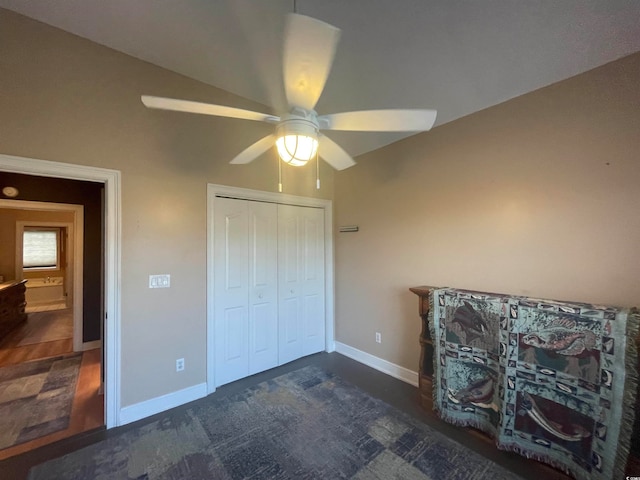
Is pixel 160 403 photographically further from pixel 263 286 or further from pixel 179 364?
pixel 263 286

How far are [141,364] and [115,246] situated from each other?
1.02m

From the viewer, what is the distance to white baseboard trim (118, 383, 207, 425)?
212cm

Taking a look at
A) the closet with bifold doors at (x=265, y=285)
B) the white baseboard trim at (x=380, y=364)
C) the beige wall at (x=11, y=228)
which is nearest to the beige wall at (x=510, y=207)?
the white baseboard trim at (x=380, y=364)

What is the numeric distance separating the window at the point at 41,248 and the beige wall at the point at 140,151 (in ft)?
27.9

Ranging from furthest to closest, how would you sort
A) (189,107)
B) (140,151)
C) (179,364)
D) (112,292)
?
1. (179,364)
2. (140,151)
3. (112,292)
4. (189,107)

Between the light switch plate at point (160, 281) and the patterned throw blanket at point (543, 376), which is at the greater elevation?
the light switch plate at point (160, 281)

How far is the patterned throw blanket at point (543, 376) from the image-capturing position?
142cm

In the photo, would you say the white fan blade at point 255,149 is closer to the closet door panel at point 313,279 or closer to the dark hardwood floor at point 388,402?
the closet door panel at point 313,279

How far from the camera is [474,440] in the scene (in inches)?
75.8

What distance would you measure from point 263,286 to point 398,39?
8.45 feet

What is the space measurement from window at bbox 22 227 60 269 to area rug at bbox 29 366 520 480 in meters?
8.87

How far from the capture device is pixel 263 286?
118 inches

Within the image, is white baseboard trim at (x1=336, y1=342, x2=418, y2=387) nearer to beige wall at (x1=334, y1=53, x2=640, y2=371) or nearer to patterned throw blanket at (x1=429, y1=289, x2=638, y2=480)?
beige wall at (x1=334, y1=53, x2=640, y2=371)

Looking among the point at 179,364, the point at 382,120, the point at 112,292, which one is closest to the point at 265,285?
the point at 179,364
